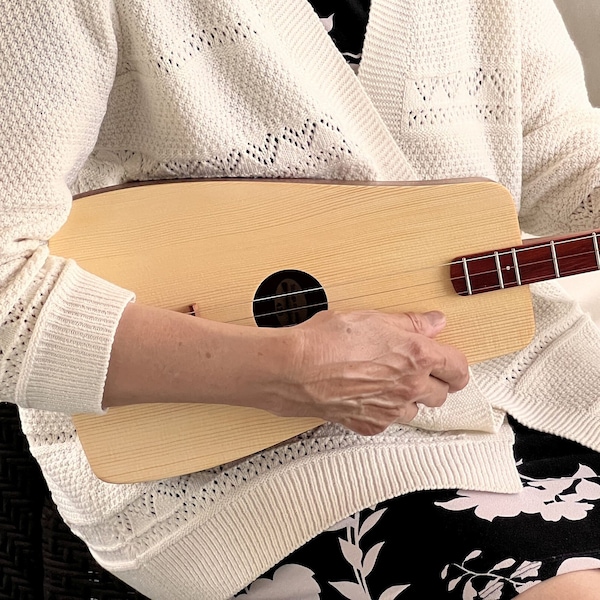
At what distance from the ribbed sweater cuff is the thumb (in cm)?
32

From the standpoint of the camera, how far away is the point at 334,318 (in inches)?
31.5

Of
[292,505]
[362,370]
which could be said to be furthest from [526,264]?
[292,505]

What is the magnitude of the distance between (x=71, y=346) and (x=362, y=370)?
11.5 inches

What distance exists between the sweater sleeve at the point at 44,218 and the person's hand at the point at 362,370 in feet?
0.63

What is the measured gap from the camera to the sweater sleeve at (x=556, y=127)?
1005mm

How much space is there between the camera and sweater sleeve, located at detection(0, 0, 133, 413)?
716 mm

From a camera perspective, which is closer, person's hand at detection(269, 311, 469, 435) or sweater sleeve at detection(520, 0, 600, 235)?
person's hand at detection(269, 311, 469, 435)

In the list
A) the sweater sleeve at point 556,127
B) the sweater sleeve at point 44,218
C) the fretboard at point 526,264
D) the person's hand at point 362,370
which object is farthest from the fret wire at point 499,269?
the sweater sleeve at point 44,218

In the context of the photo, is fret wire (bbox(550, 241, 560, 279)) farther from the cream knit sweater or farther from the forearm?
the forearm

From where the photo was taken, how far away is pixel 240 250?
0.87 meters

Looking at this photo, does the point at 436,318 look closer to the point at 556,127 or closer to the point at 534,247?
the point at 534,247

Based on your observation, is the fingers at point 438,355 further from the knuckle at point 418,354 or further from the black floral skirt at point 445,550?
the black floral skirt at point 445,550

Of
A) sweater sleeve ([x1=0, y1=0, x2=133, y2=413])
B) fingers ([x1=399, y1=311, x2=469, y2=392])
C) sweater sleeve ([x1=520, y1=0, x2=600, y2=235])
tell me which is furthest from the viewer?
sweater sleeve ([x1=520, y1=0, x2=600, y2=235])

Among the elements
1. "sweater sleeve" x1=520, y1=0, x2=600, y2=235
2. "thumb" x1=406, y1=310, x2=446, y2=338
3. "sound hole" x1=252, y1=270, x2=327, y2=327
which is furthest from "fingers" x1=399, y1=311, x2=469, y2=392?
"sweater sleeve" x1=520, y1=0, x2=600, y2=235
